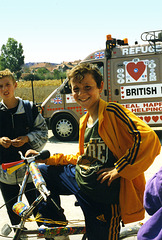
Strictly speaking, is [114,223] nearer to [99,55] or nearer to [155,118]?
[155,118]

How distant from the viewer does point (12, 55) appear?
273ft

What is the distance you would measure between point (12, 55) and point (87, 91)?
85060mm

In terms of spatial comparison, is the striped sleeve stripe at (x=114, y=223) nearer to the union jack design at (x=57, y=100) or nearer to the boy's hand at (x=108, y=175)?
the boy's hand at (x=108, y=175)

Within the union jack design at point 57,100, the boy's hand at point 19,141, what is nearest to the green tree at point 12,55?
the union jack design at point 57,100

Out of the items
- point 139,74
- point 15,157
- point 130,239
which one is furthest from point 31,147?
point 139,74

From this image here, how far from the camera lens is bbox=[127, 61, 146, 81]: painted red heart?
785 cm

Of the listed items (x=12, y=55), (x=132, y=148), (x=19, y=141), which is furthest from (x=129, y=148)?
(x=12, y=55)

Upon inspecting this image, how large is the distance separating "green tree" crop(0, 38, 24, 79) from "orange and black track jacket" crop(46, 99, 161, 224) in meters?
82.0

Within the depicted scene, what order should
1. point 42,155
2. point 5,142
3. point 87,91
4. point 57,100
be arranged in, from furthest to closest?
point 57,100
point 5,142
point 42,155
point 87,91

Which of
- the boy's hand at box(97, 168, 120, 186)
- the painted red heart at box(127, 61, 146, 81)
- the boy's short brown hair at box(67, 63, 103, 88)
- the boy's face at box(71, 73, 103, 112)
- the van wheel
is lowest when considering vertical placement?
the van wheel

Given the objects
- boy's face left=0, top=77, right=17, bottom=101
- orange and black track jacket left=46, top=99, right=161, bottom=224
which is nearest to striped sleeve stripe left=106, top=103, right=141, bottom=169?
orange and black track jacket left=46, top=99, right=161, bottom=224

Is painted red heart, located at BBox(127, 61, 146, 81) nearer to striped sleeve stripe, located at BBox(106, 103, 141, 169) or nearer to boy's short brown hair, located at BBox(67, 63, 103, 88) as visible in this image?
boy's short brown hair, located at BBox(67, 63, 103, 88)

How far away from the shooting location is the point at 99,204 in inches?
76.4

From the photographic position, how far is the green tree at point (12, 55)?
82.1 meters
